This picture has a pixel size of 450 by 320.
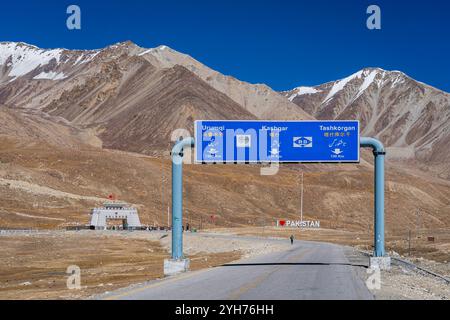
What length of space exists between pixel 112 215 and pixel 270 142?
69.4 meters

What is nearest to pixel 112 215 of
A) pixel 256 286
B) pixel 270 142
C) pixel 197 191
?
pixel 197 191

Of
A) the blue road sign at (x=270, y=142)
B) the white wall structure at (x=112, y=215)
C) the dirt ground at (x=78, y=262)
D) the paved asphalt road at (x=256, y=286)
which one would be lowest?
the dirt ground at (x=78, y=262)

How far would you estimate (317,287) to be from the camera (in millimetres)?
21406

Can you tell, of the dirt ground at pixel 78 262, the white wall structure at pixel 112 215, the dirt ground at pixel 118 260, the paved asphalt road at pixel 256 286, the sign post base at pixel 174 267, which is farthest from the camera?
the white wall structure at pixel 112 215

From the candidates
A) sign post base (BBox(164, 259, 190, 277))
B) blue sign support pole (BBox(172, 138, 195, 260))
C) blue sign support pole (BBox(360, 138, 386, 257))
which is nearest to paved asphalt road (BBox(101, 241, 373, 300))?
sign post base (BBox(164, 259, 190, 277))

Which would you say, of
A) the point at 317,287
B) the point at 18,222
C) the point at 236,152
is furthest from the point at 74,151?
the point at 317,287

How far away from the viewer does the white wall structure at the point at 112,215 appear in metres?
95.4

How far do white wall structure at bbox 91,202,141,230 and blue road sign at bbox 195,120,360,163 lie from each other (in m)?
66.5

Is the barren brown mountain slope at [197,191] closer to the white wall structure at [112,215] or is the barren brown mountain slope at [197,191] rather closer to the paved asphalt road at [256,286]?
the white wall structure at [112,215]

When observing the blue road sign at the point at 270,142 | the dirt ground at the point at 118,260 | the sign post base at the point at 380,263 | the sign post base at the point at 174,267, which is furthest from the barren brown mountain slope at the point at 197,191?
the sign post base at the point at 380,263

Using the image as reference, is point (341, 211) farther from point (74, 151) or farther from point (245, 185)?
point (74, 151)

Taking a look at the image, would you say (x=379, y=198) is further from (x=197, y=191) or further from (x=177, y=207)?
(x=197, y=191)

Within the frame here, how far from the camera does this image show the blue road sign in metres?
30.7

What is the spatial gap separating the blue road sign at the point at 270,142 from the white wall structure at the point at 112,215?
66479mm
